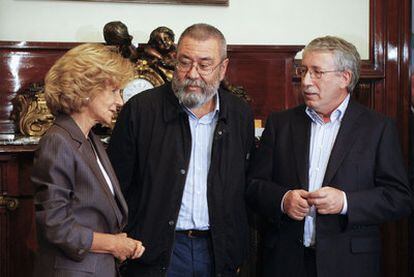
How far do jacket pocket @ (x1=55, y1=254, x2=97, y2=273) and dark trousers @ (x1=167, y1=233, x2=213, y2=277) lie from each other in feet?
1.79

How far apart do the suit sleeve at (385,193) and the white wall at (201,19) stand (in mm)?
1442

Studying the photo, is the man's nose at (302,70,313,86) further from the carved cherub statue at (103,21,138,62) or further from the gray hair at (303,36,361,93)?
the carved cherub statue at (103,21,138,62)

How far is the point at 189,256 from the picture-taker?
2371mm

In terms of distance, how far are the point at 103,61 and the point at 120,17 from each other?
159 centimetres

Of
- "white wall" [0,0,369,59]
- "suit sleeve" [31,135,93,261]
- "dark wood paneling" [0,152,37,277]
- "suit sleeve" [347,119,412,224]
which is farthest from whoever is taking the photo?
"white wall" [0,0,369,59]

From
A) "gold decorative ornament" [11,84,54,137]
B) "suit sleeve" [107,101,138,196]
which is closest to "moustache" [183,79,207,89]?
"suit sleeve" [107,101,138,196]

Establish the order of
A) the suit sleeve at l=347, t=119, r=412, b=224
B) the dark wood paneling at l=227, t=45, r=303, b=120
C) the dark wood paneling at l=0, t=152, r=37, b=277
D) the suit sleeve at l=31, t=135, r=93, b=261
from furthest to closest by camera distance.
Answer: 1. the dark wood paneling at l=227, t=45, r=303, b=120
2. the dark wood paneling at l=0, t=152, r=37, b=277
3. the suit sleeve at l=347, t=119, r=412, b=224
4. the suit sleeve at l=31, t=135, r=93, b=261

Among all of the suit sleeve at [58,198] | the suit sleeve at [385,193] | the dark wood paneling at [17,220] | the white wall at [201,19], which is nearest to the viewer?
the suit sleeve at [58,198]

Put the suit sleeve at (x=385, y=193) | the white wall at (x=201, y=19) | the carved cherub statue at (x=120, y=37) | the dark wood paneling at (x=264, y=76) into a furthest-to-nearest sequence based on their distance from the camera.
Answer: the dark wood paneling at (x=264, y=76), the white wall at (x=201, y=19), the carved cherub statue at (x=120, y=37), the suit sleeve at (x=385, y=193)

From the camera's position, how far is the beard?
2.37 metres

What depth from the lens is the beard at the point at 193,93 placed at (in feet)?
7.78

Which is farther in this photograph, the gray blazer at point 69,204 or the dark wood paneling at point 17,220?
the dark wood paneling at point 17,220

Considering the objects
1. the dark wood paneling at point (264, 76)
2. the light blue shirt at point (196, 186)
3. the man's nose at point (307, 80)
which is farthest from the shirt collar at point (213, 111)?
the dark wood paneling at point (264, 76)

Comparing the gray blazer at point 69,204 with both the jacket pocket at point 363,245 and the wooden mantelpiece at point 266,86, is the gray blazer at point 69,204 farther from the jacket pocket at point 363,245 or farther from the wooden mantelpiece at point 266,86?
the wooden mantelpiece at point 266,86
